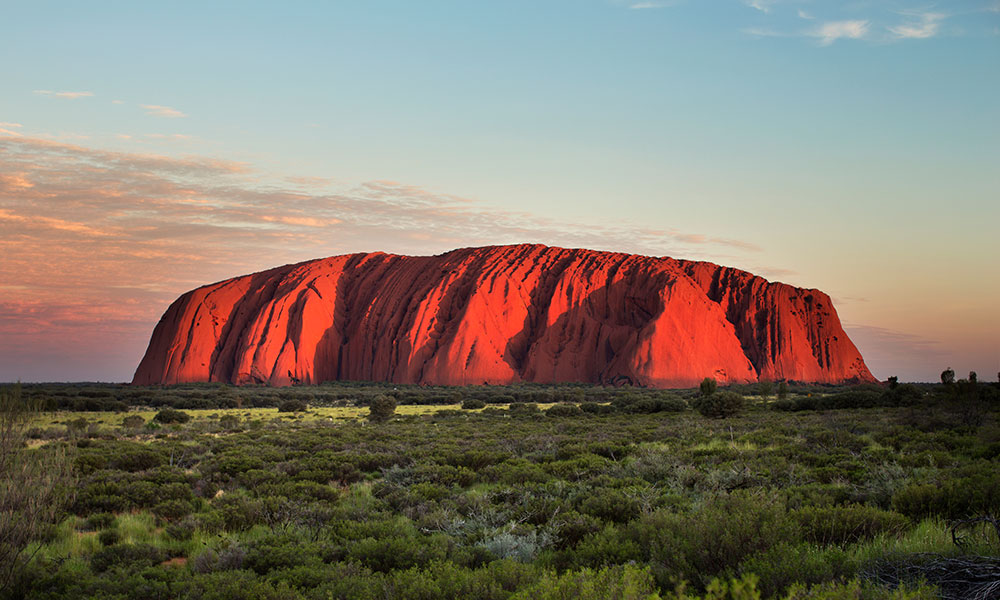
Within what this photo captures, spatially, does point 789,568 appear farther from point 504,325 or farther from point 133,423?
point 504,325

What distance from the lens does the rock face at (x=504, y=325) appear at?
7275 cm

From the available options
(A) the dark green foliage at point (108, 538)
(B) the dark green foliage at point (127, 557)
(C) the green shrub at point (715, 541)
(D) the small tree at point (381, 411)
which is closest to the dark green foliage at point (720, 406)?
(D) the small tree at point (381, 411)

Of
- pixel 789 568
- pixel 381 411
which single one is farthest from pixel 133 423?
pixel 789 568

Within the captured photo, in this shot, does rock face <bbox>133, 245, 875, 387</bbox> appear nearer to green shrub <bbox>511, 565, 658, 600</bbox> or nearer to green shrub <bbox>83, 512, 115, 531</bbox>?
green shrub <bbox>83, 512, 115, 531</bbox>

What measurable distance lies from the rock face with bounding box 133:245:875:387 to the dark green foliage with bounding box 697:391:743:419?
125 ft

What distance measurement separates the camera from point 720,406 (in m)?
29.6

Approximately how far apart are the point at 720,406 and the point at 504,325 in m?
48.7

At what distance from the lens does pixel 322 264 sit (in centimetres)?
8919

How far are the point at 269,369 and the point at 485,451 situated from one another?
6488cm

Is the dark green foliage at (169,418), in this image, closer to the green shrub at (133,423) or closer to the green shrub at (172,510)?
the green shrub at (133,423)

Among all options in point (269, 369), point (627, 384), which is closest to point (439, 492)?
point (627, 384)

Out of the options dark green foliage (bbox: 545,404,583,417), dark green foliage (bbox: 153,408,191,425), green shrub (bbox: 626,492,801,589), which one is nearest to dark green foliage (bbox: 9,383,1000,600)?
green shrub (bbox: 626,492,801,589)

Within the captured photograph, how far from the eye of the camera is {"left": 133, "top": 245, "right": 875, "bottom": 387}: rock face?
7275cm

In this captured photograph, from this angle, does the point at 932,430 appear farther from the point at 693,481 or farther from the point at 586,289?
the point at 586,289
